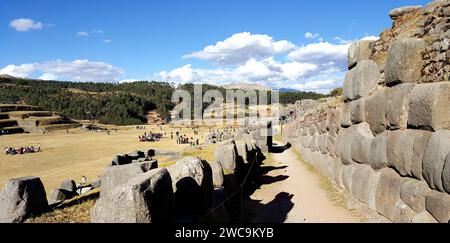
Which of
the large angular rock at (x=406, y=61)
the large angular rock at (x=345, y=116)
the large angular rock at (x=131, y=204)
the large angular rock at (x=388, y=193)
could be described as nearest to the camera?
the large angular rock at (x=131, y=204)

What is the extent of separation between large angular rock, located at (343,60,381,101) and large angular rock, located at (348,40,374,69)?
362 mm

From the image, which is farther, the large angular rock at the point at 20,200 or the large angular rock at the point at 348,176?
the large angular rock at the point at 348,176

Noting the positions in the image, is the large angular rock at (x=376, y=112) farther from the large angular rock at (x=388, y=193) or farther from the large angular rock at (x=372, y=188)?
the large angular rock at (x=388, y=193)

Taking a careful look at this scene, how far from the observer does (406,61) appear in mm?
9992

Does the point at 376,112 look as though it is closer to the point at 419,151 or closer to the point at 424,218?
the point at 419,151

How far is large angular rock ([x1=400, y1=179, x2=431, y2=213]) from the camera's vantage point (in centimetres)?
844

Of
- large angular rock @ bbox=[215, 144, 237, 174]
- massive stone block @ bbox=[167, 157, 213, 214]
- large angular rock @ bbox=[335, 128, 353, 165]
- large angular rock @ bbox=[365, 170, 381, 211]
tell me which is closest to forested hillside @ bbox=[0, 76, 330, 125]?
large angular rock @ bbox=[215, 144, 237, 174]

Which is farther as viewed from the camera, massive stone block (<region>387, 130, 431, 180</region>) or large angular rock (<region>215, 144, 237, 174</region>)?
large angular rock (<region>215, 144, 237, 174</region>)

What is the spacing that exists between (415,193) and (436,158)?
1.30 meters

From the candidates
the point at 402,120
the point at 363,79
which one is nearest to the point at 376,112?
the point at 363,79

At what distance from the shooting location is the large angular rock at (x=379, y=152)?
10.8 meters

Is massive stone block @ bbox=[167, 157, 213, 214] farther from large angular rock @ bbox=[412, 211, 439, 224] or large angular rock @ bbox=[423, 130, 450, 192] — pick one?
large angular rock @ bbox=[423, 130, 450, 192]

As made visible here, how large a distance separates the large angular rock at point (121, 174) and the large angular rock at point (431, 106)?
20.5 feet

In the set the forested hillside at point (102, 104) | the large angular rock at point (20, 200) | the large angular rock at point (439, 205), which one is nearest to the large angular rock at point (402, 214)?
the large angular rock at point (439, 205)
